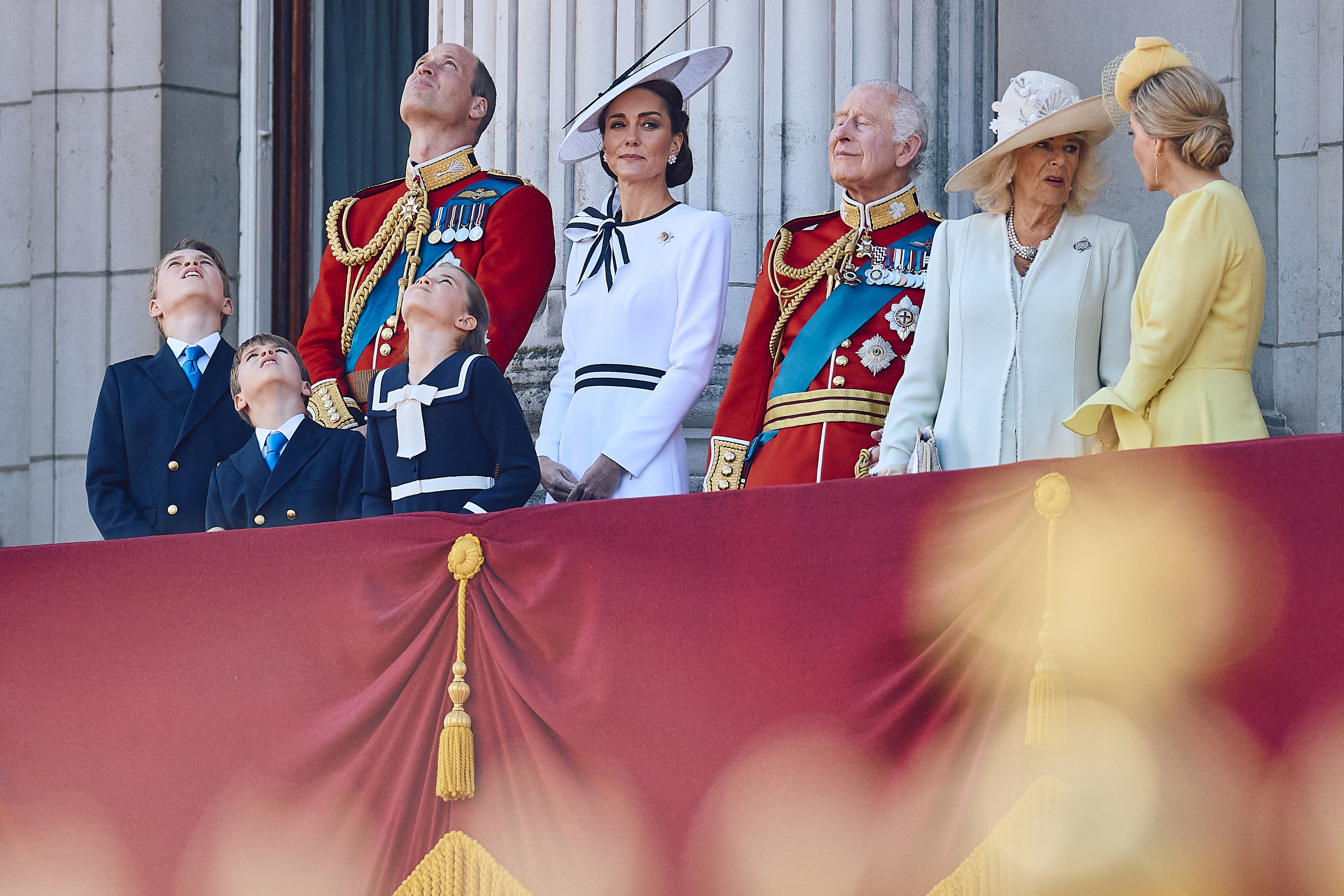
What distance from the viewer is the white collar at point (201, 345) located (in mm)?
4984

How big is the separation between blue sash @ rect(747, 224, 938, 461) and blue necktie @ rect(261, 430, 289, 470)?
3.73ft

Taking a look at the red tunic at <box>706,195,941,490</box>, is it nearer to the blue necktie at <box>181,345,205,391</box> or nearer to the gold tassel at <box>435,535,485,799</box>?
the gold tassel at <box>435,535,485,799</box>

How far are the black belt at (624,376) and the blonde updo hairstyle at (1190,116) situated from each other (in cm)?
148

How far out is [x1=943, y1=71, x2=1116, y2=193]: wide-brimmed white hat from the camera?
4309 millimetres

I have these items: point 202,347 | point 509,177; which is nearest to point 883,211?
point 509,177

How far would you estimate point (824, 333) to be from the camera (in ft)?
→ 15.4

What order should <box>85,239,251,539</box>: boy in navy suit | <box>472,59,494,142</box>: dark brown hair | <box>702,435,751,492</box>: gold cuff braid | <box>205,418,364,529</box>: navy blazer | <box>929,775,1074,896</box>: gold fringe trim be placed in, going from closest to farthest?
<box>929,775,1074,896</box>: gold fringe trim, <box>205,418,364,529</box>: navy blazer, <box>702,435,751,492</box>: gold cuff braid, <box>85,239,251,539</box>: boy in navy suit, <box>472,59,494,142</box>: dark brown hair

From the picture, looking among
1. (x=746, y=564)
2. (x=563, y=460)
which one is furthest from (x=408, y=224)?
(x=746, y=564)

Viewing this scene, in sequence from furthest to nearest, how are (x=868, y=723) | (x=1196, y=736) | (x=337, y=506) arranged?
(x=337, y=506)
(x=868, y=723)
(x=1196, y=736)

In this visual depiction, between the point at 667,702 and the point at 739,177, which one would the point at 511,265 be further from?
the point at 667,702

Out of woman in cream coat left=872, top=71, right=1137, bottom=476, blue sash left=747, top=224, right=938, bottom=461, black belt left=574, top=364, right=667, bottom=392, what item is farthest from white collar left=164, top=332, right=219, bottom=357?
woman in cream coat left=872, top=71, right=1137, bottom=476

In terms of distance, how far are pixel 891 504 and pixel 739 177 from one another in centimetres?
252

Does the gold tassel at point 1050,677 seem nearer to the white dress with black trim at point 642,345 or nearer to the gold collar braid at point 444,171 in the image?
the white dress with black trim at point 642,345

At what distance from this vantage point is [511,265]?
504cm
